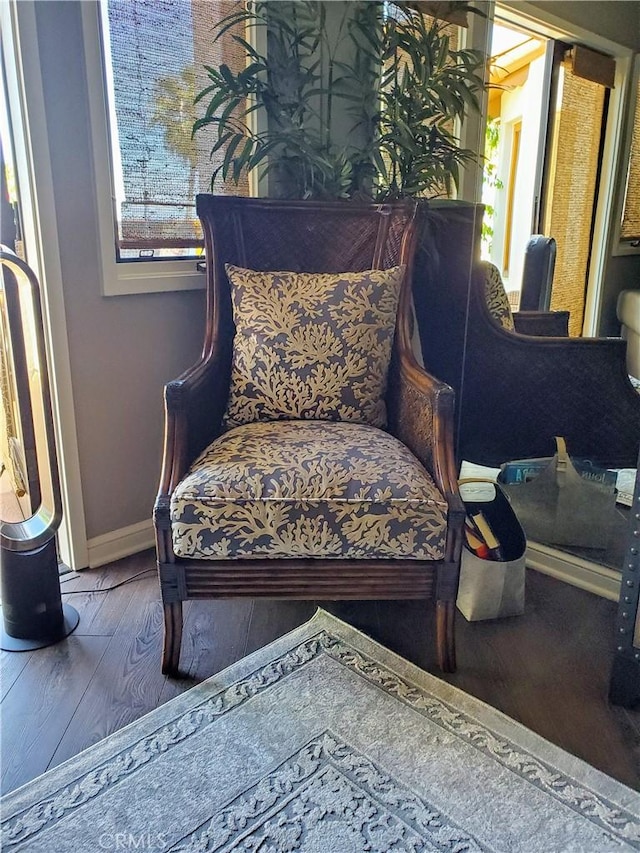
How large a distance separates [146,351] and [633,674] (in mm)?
1557

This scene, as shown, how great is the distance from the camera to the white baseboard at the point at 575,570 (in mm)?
1872

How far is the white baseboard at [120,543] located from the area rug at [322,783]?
0.70 meters

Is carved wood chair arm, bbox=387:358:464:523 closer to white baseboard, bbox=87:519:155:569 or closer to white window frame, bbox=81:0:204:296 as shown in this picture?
white window frame, bbox=81:0:204:296

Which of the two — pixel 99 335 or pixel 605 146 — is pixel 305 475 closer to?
pixel 99 335

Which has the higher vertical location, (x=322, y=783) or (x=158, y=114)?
(x=158, y=114)

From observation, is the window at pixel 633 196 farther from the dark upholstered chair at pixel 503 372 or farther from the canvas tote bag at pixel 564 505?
the canvas tote bag at pixel 564 505

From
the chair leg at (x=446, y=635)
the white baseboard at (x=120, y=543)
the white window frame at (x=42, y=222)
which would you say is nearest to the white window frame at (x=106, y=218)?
the white window frame at (x=42, y=222)

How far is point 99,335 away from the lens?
1.89 metres

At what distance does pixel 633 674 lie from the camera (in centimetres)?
140

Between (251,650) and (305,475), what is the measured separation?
496 millimetres

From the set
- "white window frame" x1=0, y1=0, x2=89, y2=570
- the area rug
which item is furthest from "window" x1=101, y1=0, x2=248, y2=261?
the area rug

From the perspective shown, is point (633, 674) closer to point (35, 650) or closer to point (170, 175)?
point (35, 650)

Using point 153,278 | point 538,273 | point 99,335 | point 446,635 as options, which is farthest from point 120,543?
point 538,273

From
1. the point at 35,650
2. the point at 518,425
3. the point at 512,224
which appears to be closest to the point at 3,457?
the point at 35,650
